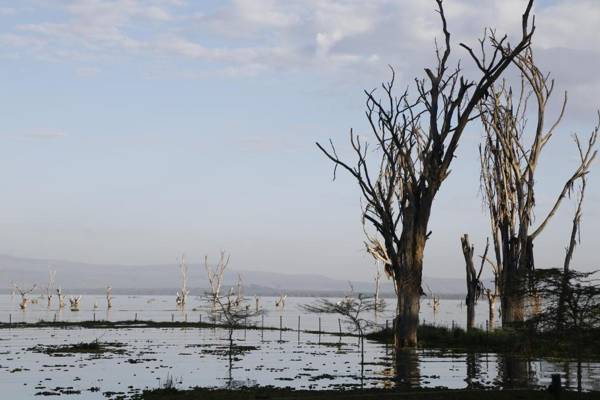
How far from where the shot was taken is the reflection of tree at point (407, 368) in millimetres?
36031

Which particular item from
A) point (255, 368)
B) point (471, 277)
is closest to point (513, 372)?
point (255, 368)

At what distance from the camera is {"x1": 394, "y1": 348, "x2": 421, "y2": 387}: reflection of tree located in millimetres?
36031

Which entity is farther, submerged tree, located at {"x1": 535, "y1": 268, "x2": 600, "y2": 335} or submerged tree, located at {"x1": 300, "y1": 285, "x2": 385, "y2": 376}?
submerged tree, located at {"x1": 300, "y1": 285, "x2": 385, "y2": 376}

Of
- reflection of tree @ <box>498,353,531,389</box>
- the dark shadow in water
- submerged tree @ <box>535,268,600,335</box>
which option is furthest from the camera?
reflection of tree @ <box>498,353,531,389</box>

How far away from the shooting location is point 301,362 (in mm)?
47125

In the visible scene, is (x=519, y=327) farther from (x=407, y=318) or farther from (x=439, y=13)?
(x=439, y=13)

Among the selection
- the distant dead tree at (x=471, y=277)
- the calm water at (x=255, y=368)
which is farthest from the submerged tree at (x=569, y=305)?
the distant dead tree at (x=471, y=277)

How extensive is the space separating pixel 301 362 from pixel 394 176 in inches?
717

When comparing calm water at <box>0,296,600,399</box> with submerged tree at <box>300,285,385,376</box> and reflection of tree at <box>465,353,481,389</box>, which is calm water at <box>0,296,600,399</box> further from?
submerged tree at <box>300,285,385,376</box>

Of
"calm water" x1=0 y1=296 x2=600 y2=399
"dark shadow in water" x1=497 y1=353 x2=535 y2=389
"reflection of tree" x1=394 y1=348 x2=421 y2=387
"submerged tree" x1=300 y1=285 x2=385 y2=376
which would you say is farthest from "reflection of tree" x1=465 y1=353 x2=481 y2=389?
"submerged tree" x1=300 y1=285 x2=385 y2=376

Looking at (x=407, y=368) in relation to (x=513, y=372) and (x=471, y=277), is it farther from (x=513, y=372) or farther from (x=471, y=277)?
(x=471, y=277)

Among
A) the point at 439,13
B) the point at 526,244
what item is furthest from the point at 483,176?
Result: the point at 439,13

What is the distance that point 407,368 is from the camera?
4250 centimetres

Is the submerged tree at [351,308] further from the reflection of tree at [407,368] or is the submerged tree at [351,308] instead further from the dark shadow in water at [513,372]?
the dark shadow in water at [513,372]
